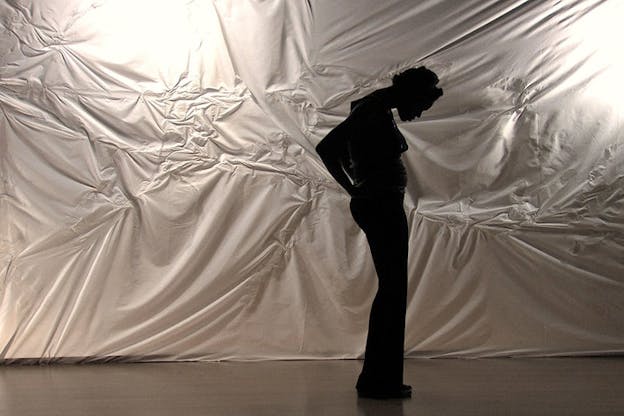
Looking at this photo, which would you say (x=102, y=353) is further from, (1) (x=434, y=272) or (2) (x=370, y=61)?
(2) (x=370, y=61)

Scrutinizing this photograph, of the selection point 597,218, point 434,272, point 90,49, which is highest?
point 90,49

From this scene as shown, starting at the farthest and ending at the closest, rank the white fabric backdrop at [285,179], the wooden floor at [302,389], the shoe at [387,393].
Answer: the white fabric backdrop at [285,179]
the shoe at [387,393]
the wooden floor at [302,389]

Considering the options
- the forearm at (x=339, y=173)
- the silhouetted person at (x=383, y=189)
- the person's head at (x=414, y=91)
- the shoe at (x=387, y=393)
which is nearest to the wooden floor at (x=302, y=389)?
the shoe at (x=387, y=393)

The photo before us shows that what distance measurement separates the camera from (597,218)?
3.99 metres

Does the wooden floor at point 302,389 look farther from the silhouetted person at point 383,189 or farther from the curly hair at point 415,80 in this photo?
the curly hair at point 415,80

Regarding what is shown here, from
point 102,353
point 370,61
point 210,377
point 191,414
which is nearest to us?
point 191,414

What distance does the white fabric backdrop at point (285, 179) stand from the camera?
144 inches

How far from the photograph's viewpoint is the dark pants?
96.1 inches

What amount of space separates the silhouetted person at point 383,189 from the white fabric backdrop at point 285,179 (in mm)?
1318

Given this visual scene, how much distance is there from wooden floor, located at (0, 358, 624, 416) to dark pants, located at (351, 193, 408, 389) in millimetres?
115

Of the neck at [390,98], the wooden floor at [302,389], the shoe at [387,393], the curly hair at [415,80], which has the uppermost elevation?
the curly hair at [415,80]

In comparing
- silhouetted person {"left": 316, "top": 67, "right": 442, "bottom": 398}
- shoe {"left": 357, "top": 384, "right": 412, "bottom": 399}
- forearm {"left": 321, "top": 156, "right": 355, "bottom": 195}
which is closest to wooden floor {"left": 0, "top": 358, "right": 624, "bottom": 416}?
shoe {"left": 357, "top": 384, "right": 412, "bottom": 399}

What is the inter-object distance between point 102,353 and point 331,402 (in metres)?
1.57

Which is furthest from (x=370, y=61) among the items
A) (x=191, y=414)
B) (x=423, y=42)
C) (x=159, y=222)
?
(x=191, y=414)
